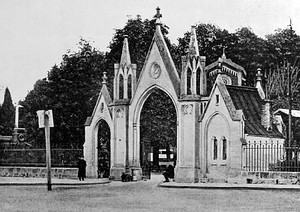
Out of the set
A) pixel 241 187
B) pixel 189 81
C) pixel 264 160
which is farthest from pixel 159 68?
pixel 241 187

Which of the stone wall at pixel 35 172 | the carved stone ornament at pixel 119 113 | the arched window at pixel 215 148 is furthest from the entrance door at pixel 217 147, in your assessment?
the stone wall at pixel 35 172

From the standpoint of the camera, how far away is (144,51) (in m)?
50.8

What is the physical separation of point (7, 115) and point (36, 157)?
53.3m

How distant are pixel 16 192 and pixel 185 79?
11.0m

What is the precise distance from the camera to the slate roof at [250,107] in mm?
34188

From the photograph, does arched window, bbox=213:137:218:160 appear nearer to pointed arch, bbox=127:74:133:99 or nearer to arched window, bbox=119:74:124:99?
pointed arch, bbox=127:74:133:99

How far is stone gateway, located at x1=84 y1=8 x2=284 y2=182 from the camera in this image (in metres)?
32.2

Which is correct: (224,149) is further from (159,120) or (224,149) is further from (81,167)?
(159,120)

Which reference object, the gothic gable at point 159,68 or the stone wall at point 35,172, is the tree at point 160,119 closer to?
the stone wall at point 35,172

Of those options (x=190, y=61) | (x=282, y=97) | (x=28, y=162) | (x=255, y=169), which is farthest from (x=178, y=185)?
(x=282, y=97)

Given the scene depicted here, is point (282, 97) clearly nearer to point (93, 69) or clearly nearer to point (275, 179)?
point (93, 69)

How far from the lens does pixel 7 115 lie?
9050cm

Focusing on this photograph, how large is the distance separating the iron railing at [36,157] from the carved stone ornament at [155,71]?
6403mm

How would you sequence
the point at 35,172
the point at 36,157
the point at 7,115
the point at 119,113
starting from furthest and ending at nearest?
the point at 7,115 < the point at 36,157 < the point at 35,172 < the point at 119,113
